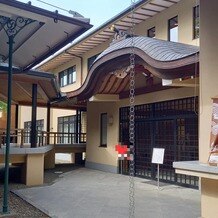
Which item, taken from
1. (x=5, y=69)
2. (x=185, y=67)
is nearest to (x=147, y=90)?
(x=185, y=67)

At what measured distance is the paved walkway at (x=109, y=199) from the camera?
7.80 m

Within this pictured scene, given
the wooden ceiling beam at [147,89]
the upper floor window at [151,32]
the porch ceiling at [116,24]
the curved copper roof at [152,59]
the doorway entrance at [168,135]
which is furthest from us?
the upper floor window at [151,32]

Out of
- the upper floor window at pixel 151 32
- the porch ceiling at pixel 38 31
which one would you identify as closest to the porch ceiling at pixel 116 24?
the upper floor window at pixel 151 32

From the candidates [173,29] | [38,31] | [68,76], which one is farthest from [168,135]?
[68,76]

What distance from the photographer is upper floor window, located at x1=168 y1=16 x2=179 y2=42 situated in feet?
46.7

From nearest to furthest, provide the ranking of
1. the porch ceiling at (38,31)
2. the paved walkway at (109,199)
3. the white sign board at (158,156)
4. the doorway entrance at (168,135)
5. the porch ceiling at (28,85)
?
the porch ceiling at (38,31) → the paved walkway at (109,199) → the white sign board at (158,156) → the doorway entrance at (168,135) → the porch ceiling at (28,85)

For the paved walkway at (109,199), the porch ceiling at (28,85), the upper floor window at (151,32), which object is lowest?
the paved walkway at (109,199)

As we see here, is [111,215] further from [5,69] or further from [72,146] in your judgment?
[72,146]

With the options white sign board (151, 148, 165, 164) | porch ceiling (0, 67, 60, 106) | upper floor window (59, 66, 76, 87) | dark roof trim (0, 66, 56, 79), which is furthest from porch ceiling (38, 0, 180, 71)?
white sign board (151, 148, 165, 164)

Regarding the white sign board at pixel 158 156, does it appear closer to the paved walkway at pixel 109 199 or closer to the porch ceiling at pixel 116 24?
the paved walkway at pixel 109 199

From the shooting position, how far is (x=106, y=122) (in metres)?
16.8

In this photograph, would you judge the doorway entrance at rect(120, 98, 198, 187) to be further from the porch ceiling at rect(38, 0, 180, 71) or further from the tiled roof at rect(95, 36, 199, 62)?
the porch ceiling at rect(38, 0, 180, 71)

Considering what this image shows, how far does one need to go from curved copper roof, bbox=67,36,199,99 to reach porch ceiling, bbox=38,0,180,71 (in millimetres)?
2455

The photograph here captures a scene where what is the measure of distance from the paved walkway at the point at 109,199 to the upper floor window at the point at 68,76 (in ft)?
37.5
